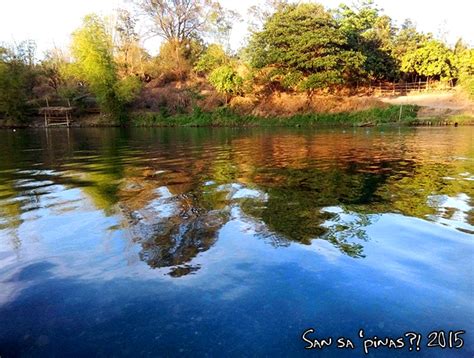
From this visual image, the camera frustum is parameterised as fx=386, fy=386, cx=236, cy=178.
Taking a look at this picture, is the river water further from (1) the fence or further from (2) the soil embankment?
(1) the fence

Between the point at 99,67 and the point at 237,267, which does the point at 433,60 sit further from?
the point at 237,267

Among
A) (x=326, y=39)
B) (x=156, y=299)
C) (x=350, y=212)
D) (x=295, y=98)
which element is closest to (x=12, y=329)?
(x=156, y=299)

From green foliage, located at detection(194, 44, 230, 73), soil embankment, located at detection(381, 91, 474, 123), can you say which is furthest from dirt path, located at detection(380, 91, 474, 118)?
green foliage, located at detection(194, 44, 230, 73)

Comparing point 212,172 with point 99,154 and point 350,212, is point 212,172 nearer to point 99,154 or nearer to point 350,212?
point 350,212

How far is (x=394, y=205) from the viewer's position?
7961 mm

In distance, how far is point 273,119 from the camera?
43.6 metres

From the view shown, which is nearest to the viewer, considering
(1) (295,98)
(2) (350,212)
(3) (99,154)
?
(2) (350,212)

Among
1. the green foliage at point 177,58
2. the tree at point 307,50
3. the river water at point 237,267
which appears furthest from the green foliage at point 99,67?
the river water at point 237,267

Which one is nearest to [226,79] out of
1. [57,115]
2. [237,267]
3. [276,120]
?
[276,120]

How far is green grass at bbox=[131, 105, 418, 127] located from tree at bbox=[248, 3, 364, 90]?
3811mm

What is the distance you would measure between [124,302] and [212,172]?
8.41 meters

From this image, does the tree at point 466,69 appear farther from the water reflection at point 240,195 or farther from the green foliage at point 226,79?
the water reflection at point 240,195

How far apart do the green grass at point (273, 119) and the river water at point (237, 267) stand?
1169 inches

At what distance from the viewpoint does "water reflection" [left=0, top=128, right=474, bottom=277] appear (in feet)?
20.9
